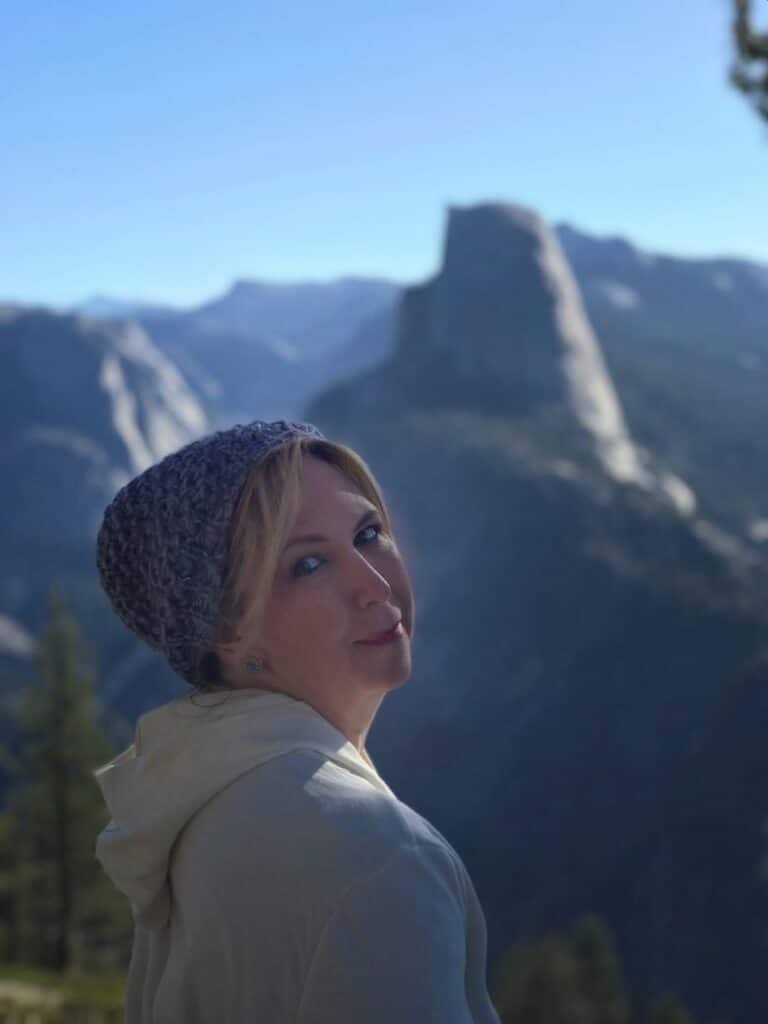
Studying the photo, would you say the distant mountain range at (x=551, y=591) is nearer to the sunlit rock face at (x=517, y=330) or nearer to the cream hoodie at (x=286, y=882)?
the sunlit rock face at (x=517, y=330)

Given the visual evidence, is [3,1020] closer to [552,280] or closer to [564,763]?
[564,763]

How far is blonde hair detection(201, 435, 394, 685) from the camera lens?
2010 mm

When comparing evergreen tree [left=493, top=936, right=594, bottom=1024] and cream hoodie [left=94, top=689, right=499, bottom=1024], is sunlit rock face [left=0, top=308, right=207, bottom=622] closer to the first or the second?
evergreen tree [left=493, top=936, right=594, bottom=1024]

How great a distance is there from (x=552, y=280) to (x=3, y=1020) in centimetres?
10969

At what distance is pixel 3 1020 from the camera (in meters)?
9.66

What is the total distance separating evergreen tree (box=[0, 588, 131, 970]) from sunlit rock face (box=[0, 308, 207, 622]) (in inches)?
4101

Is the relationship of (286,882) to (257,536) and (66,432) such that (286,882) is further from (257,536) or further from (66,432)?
(66,432)

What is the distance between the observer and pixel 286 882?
5.49ft

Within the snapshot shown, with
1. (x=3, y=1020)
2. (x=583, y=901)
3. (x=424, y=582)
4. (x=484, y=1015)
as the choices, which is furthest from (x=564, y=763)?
(x=484, y=1015)

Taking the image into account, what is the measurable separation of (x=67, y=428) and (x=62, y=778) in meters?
123

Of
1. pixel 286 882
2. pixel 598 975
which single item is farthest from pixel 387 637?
pixel 598 975

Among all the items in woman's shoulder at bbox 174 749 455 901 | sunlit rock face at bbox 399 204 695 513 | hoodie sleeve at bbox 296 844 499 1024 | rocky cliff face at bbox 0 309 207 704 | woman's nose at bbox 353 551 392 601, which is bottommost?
rocky cliff face at bbox 0 309 207 704

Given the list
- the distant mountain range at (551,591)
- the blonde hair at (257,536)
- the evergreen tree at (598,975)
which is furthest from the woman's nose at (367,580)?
the distant mountain range at (551,591)

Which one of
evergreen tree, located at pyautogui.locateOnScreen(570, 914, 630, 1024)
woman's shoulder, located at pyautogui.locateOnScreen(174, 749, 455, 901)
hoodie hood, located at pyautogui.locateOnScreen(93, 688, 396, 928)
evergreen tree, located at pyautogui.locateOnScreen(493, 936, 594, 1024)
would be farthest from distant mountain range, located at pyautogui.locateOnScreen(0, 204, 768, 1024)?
woman's shoulder, located at pyautogui.locateOnScreen(174, 749, 455, 901)
